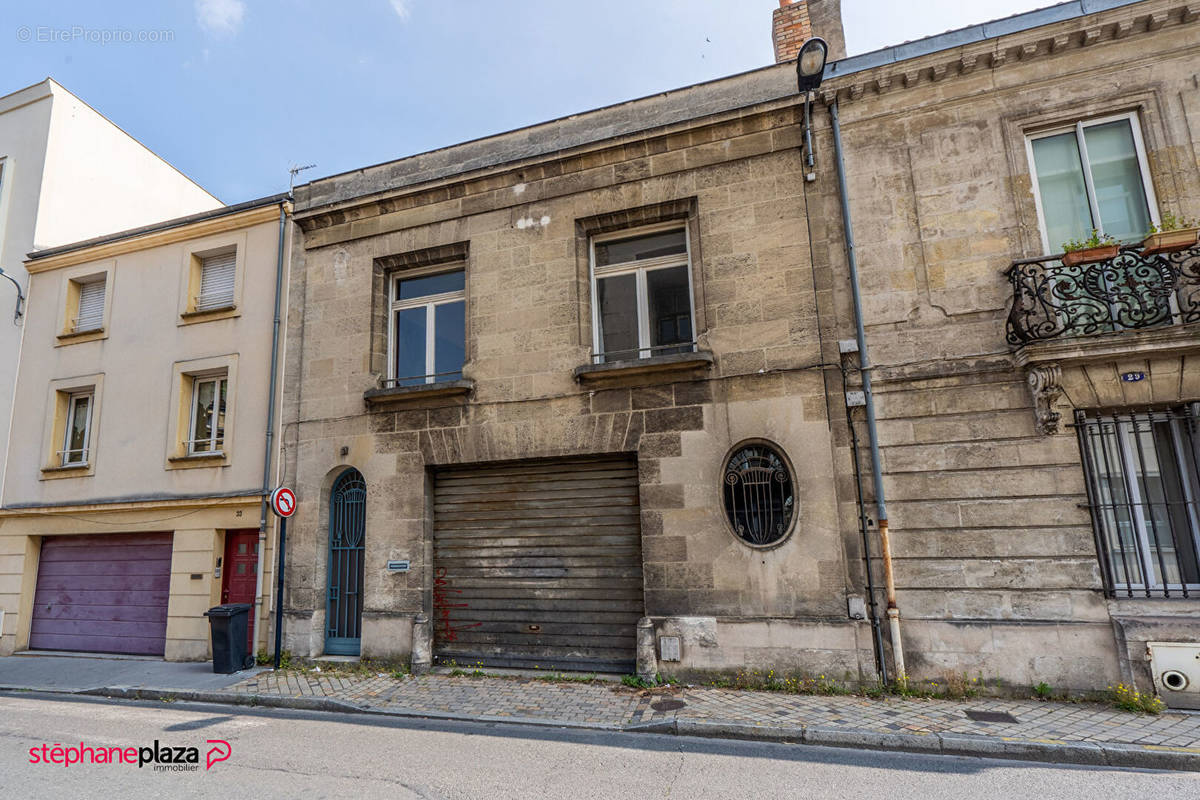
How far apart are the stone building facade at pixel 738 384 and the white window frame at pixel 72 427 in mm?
4958

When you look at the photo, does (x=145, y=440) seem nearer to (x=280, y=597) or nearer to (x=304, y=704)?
(x=280, y=597)

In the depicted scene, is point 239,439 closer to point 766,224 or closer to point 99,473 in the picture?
Answer: point 99,473

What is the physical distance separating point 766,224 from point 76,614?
43.8ft

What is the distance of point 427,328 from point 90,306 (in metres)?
7.85

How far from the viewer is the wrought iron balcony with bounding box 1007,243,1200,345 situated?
6.57 m

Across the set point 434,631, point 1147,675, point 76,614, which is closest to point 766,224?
point 1147,675

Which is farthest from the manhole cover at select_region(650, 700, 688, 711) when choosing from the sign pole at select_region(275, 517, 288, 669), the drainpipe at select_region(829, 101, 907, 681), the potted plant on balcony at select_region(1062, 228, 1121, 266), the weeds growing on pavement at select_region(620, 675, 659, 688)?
the potted plant on balcony at select_region(1062, 228, 1121, 266)

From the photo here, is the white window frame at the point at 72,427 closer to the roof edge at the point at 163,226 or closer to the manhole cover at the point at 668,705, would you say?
the roof edge at the point at 163,226

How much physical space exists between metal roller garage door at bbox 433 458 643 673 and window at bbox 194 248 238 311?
5899 mm

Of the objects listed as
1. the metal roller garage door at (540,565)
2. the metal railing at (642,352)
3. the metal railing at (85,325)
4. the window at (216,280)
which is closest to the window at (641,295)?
the metal railing at (642,352)

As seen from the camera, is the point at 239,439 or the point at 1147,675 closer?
the point at 1147,675

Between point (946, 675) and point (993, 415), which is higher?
point (993, 415)

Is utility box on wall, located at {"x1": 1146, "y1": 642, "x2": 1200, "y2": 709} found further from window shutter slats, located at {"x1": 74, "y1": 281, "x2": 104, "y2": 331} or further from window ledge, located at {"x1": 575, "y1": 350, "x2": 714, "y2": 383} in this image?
window shutter slats, located at {"x1": 74, "y1": 281, "x2": 104, "y2": 331}

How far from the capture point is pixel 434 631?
900 cm
